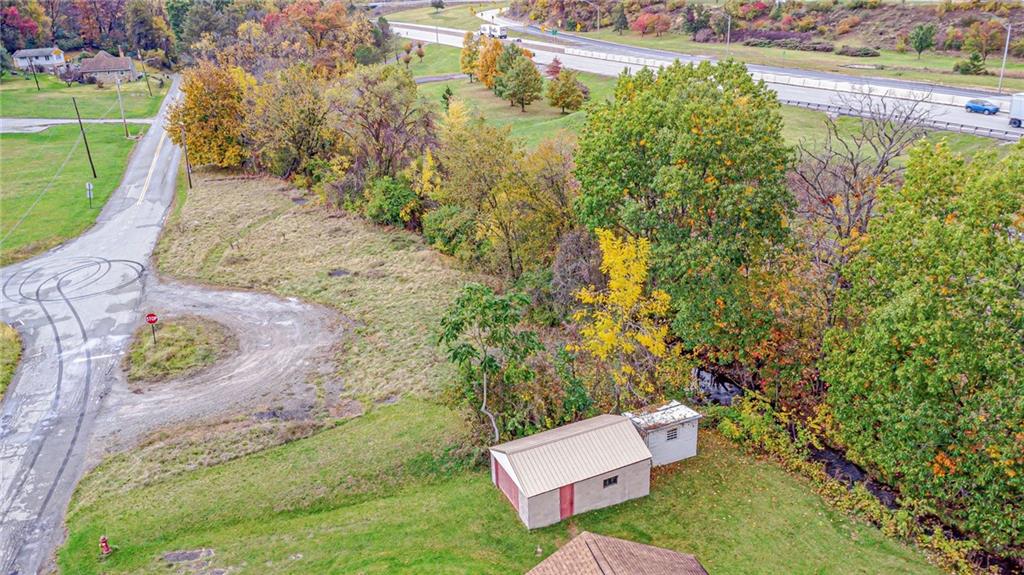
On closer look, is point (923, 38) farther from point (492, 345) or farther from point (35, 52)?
point (35, 52)

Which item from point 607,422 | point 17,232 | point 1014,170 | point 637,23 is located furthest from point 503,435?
point 637,23

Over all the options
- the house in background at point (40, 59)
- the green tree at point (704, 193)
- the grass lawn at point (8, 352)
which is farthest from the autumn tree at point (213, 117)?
the house in background at point (40, 59)

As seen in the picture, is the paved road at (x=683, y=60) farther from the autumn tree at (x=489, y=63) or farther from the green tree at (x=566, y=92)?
the autumn tree at (x=489, y=63)

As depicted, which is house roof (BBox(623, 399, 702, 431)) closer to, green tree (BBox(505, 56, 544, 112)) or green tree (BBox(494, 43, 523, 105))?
green tree (BBox(505, 56, 544, 112))

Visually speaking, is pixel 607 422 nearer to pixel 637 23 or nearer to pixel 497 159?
pixel 497 159

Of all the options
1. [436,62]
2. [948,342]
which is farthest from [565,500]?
[436,62]

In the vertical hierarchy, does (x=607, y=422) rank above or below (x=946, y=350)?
below
